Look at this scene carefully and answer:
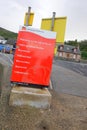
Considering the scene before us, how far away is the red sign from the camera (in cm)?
750

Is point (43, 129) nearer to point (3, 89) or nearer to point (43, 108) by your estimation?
point (43, 108)

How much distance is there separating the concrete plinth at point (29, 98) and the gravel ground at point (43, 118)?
12 cm

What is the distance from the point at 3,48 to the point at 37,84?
37.7 meters

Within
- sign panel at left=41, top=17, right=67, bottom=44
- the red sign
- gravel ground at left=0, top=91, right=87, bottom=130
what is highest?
sign panel at left=41, top=17, right=67, bottom=44

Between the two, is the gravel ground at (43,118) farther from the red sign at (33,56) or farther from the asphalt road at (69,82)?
the asphalt road at (69,82)

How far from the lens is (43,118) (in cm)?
668

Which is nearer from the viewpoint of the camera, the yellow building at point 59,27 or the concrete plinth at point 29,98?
the concrete plinth at point 29,98

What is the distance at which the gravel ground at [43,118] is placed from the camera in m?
6.29

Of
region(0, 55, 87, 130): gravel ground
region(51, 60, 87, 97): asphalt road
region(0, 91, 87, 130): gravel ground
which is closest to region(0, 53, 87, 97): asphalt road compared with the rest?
region(51, 60, 87, 97): asphalt road

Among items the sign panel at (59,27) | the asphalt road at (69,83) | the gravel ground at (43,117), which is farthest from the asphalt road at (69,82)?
the sign panel at (59,27)

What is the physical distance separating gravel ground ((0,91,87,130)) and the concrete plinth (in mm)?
125

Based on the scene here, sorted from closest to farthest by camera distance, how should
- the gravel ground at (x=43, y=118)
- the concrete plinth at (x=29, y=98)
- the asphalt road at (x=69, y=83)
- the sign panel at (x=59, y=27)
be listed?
the gravel ground at (x=43, y=118) → the concrete plinth at (x=29, y=98) → the sign panel at (x=59, y=27) → the asphalt road at (x=69, y=83)

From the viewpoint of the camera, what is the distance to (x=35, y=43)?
298 inches

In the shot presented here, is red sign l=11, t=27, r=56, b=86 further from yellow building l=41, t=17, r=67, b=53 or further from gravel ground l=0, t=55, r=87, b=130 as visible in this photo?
gravel ground l=0, t=55, r=87, b=130
